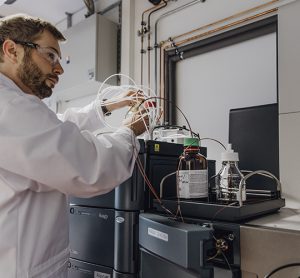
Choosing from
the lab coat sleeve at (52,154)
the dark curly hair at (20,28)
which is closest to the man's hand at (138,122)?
the lab coat sleeve at (52,154)

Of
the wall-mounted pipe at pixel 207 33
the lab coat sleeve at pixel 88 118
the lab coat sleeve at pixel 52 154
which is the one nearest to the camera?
the lab coat sleeve at pixel 52 154

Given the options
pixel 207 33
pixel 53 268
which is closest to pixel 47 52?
pixel 53 268

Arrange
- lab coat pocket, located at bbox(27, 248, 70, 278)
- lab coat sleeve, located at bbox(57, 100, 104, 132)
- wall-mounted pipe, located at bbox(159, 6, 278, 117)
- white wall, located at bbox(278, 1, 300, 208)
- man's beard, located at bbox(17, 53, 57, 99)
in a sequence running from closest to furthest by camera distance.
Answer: lab coat pocket, located at bbox(27, 248, 70, 278) < man's beard, located at bbox(17, 53, 57, 99) < white wall, located at bbox(278, 1, 300, 208) < lab coat sleeve, located at bbox(57, 100, 104, 132) < wall-mounted pipe, located at bbox(159, 6, 278, 117)

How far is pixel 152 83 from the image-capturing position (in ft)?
7.02

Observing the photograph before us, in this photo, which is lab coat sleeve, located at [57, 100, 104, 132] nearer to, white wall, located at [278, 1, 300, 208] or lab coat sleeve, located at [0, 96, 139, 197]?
lab coat sleeve, located at [0, 96, 139, 197]

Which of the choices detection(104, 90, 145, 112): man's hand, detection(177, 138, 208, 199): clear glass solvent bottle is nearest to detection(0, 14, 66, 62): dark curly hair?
detection(104, 90, 145, 112): man's hand

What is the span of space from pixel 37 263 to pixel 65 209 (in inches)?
7.2

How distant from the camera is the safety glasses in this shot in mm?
1006

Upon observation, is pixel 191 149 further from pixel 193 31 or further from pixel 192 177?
pixel 193 31

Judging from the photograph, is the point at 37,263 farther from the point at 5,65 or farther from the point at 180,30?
the point at 180,30

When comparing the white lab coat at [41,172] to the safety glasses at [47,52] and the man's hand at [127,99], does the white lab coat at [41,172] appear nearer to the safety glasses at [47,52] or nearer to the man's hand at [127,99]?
the safety glasses at [47,52]

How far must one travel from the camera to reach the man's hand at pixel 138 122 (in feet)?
3.46

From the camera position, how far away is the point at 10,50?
0.99m

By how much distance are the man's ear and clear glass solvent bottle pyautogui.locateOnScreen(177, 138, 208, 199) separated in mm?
624
